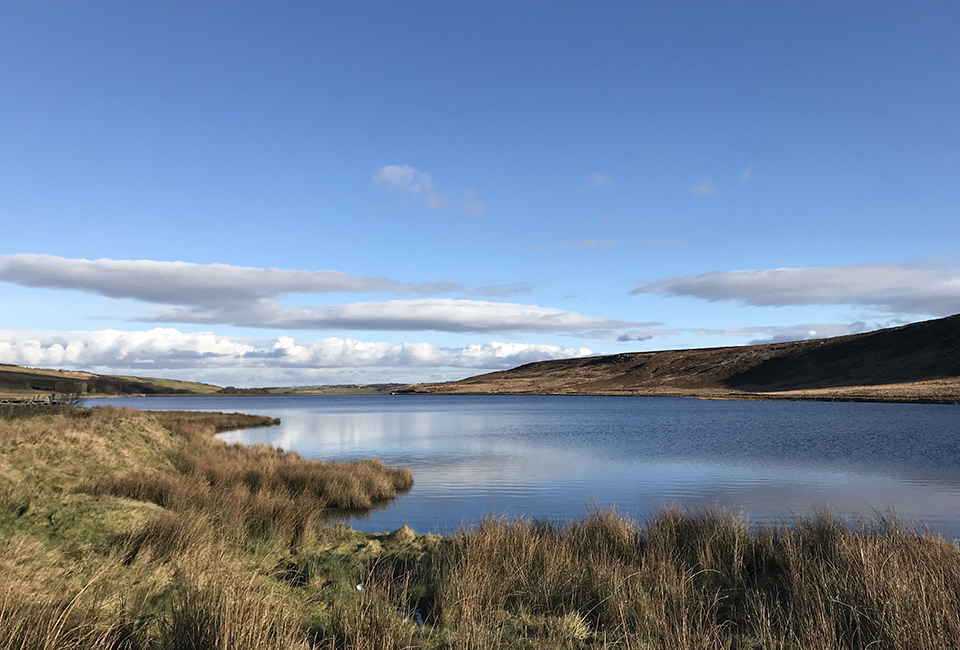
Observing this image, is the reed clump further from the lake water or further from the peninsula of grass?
the lake water

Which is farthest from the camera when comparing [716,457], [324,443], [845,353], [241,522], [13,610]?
[845,353]

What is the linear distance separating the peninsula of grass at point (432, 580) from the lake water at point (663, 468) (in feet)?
6.49

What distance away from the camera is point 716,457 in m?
32.2

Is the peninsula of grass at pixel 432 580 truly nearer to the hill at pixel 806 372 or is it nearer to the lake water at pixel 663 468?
the lake water at pixel 663 468

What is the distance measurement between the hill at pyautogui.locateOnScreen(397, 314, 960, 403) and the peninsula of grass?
94.2m

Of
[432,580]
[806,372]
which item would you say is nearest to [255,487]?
[432,580]

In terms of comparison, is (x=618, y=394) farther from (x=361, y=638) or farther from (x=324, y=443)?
(x=361, y=638)

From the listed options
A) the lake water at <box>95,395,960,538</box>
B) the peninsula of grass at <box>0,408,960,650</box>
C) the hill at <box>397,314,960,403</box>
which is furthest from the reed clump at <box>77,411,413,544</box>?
the hill at <box>397,314,960,403</box>

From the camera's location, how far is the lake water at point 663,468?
18094mm

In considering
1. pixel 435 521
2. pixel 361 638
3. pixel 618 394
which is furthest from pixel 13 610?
pixel 618 394

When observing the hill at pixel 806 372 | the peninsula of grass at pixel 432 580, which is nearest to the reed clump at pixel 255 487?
the peninsula of grass at pixel 432 580

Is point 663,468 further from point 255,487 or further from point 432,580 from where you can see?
point 432,580

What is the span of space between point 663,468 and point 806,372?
141m

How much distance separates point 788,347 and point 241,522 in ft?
624
